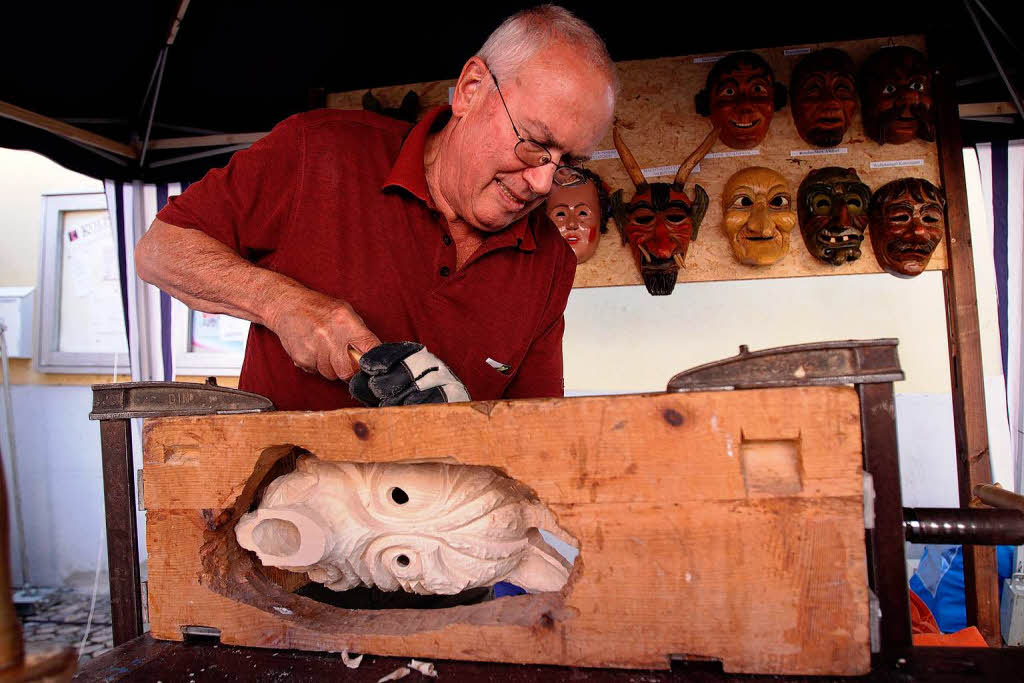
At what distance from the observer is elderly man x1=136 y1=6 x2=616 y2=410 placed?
165cm

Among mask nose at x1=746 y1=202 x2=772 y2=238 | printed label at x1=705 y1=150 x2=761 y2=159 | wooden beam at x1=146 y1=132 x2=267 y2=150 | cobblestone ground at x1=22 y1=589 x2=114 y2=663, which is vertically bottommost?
cobblestone ground at x1=22 y1=589 x2=114 y2=663

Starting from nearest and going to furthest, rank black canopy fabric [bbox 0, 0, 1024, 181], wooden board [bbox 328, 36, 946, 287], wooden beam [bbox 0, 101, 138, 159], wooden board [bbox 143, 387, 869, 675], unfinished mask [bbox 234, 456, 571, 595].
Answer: wooden board [bbox 143, 387, 869, 675]
unfinished mask [bbox 234, 456, 571, 595]
wooden beam [bbox 0, 101, 138, 159]
black canopy fabric [bbox 0, 0, 1024, 181]
wooden board [bbox 328, 36, 946, 287]

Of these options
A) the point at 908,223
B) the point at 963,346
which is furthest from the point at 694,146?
the point at 963,346

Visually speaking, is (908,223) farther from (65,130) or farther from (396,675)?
(65,130)

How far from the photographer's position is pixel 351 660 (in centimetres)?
117

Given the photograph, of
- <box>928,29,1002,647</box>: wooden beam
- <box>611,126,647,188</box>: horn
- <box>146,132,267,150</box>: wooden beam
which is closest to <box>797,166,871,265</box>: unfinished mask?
<box>928,29,1002,647</box>: wooden beam

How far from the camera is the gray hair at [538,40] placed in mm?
1651

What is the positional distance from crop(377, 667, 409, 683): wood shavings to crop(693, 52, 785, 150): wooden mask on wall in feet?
9.72

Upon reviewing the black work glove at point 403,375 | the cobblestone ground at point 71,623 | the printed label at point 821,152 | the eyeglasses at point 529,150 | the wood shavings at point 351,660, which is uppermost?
the printed label at point 821,152

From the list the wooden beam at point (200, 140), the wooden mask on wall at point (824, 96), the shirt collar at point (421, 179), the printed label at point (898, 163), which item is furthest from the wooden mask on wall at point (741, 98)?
the wooden beam at point (200, 140)

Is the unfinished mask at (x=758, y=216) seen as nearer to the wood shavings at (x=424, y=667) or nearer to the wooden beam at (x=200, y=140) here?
the wooden beam at (x=200, y=140)

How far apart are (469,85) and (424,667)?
146 centimetres

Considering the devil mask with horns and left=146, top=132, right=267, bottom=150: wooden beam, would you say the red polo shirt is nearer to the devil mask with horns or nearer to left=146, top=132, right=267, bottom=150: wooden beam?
the devil mask with horns

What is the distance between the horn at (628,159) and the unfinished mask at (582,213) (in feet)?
0.53
